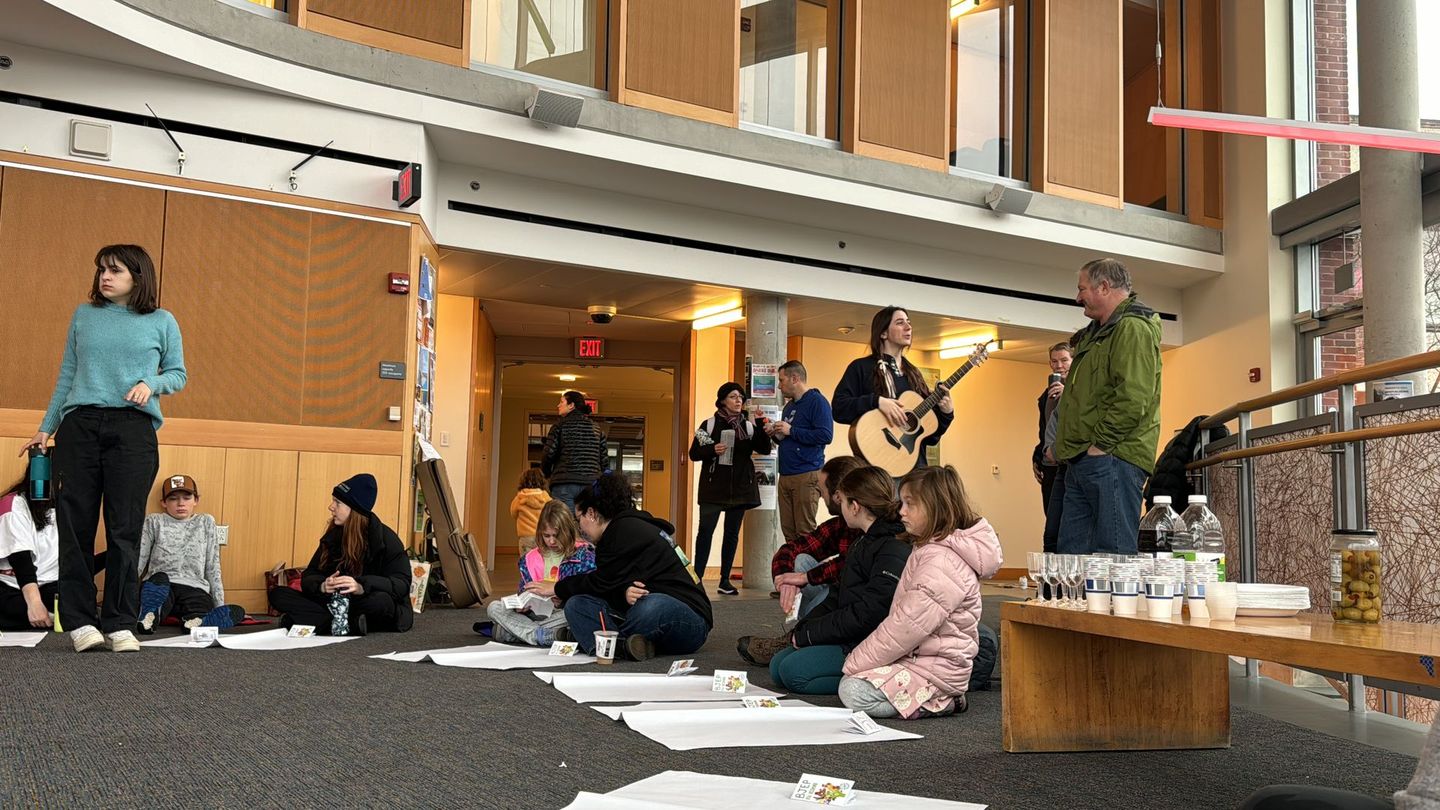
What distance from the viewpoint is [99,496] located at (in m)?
4.39

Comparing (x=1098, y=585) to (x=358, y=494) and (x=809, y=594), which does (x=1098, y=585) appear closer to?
(x=809, y=594)

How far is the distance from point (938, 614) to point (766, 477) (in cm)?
551

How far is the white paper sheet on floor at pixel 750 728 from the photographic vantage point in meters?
2.83

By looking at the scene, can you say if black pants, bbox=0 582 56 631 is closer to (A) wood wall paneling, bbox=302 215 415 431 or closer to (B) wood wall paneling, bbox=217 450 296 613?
(B) wood wall paneling, bbox=217 450 296 613

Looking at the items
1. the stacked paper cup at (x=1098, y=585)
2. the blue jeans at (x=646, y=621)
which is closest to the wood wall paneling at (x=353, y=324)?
the blue jeans at (x=646, y=621)

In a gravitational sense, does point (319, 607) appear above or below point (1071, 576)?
below

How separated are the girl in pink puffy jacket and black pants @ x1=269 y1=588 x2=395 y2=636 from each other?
9.19 ft

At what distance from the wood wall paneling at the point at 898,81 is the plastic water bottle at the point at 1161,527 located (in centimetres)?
616

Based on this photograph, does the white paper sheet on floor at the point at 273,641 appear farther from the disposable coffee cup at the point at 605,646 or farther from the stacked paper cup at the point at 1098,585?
the stacked paper cup at the point at 1098,585

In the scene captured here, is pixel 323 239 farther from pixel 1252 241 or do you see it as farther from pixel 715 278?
pixel 1252 241

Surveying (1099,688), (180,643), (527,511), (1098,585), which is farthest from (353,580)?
(1098,585)

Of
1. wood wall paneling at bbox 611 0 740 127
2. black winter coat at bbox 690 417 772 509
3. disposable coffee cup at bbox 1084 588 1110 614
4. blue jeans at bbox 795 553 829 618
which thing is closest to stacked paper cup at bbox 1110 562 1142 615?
disposable coffee cup at bbox 1084 588 1110 614

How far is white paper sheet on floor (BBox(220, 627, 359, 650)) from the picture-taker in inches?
185

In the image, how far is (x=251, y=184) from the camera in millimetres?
6496
